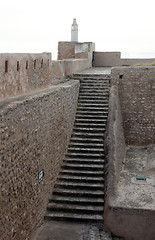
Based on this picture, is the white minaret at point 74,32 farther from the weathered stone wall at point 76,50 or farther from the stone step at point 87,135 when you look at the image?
the stone step at point 87,135

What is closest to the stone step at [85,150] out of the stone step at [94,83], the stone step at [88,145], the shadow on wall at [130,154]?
the stone step at [88,145]

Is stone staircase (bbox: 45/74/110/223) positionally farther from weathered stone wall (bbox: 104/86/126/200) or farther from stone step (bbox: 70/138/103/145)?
weathered stone wall (bbox: 104/86/126/200)

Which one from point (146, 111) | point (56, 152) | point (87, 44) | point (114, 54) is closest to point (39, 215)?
point (56, 152)

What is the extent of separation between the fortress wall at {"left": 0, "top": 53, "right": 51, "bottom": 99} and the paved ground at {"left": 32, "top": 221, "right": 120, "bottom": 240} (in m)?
3.12

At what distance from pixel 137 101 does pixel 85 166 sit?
165 inches

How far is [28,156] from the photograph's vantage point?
6.75 metres

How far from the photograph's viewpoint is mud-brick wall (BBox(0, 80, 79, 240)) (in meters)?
5.68

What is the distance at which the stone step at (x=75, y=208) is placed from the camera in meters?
8.09

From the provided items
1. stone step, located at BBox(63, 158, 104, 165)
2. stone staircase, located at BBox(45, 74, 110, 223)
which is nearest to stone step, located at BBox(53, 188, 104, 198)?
stone staircase, located at BBox(45, 74, 110, 223)

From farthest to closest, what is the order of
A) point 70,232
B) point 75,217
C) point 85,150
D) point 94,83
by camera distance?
1. point 94,83
2. point 85,150
3. point 75,217
4. point 70,232

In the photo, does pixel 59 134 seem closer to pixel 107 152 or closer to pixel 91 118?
pixel 107 152

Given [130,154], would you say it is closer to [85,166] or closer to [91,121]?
[91,121]

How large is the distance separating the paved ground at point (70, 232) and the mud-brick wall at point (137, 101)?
5.45 metres

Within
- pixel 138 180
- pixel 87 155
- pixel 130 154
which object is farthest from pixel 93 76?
pixel 138 180
